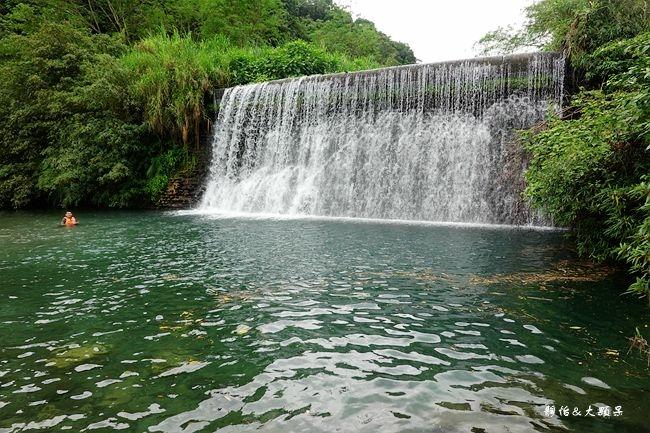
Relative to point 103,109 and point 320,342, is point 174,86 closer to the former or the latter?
point 103,109

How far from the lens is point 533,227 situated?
478 inches

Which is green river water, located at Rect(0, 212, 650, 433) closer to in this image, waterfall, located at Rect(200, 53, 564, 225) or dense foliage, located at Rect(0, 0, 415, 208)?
waterfall, located at Rect(200, 53, 564, 225)

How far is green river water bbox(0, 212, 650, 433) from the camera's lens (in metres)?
3.30

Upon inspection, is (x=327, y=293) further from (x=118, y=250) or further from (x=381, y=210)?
(x=381, y=210)

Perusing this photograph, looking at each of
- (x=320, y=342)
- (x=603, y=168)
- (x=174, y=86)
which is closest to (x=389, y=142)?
(x=603, y=168)

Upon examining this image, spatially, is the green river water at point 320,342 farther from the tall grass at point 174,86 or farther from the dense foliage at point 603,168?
the tall grass at point 174,86

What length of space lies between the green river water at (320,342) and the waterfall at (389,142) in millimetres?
5088

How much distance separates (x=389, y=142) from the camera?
15.3 metres

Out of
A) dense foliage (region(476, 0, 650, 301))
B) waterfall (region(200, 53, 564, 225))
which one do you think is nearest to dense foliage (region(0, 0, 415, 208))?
waterfall (region(200, 53, 564, 225))

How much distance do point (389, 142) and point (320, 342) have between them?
1154cm

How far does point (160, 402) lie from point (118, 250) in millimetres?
6902

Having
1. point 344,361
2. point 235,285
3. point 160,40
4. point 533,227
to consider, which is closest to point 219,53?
point 160,40

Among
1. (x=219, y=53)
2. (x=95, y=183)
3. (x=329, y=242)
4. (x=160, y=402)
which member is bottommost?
(x=160, y=402)

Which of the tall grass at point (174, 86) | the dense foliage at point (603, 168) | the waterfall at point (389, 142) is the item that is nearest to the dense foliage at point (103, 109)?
the tall grass at point (174, 86)
